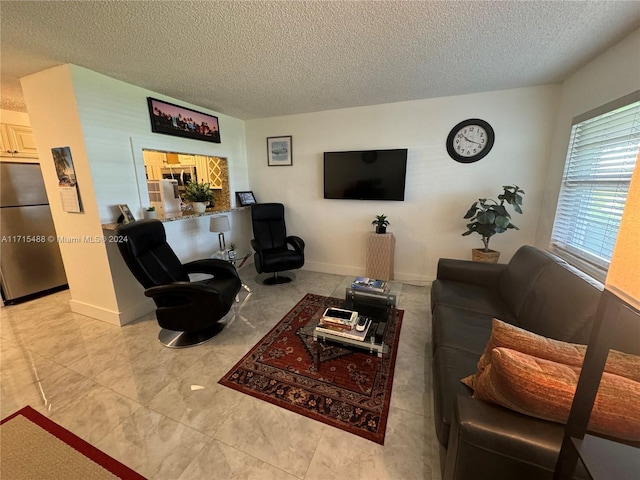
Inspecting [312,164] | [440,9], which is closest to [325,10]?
[440,9]

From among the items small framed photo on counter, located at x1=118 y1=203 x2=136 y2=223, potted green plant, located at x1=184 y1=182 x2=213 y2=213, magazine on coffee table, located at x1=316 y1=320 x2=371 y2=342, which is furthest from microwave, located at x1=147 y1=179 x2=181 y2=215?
magazine on coffee table, located at x1=316 y1=320 x2=371 y2=342

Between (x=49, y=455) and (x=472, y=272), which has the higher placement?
(x=472, y=272)

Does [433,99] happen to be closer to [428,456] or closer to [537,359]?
[537,359]

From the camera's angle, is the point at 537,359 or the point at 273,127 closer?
the point at 537,359

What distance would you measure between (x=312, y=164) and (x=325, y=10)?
2353 millimetres

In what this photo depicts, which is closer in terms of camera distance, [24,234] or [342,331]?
[342,331]

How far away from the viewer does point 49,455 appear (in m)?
1.37

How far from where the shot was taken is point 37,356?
7.06 feet

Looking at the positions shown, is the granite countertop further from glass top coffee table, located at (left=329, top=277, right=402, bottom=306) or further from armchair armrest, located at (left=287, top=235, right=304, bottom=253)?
glass top coffee table, located at (left=329, top=277, right=402, bottom=306)

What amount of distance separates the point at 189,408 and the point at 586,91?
3954 mm

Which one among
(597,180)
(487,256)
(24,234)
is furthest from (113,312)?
(597,180)

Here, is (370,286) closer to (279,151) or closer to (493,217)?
(493,217)

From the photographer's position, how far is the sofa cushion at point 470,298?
198cm

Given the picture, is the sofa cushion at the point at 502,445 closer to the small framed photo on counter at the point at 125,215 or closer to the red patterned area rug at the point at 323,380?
the red patterned area rug at the point at 323,380
